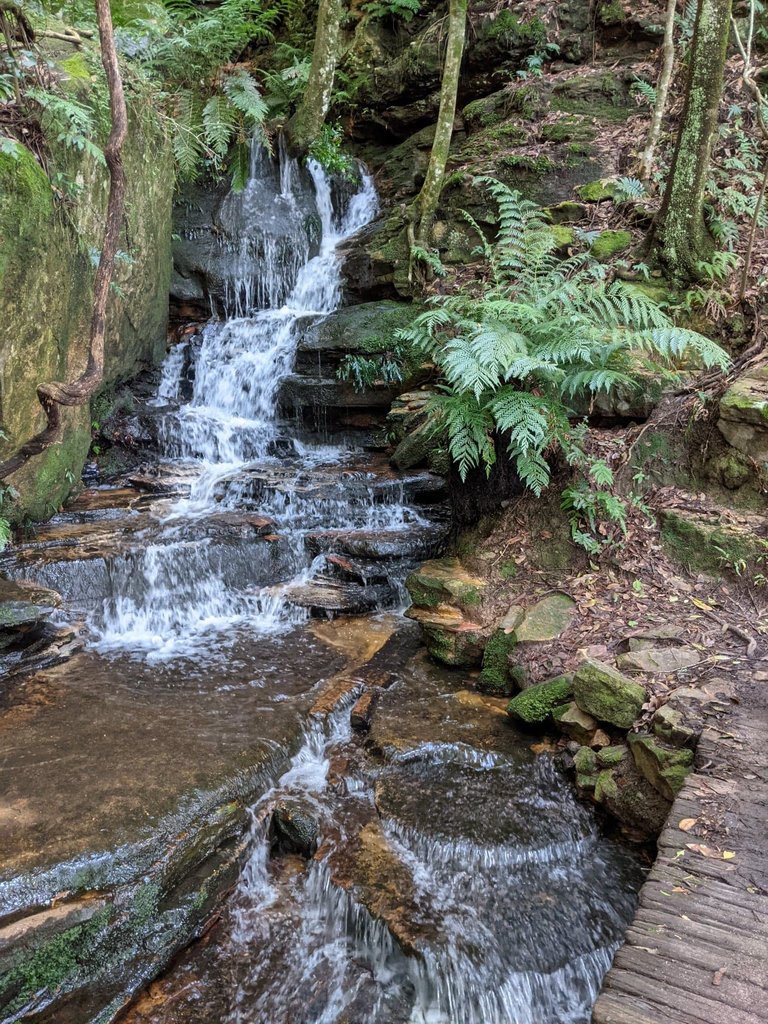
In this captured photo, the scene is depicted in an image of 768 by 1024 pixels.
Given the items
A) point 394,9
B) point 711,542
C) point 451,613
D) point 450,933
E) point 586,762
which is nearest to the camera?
point 450,933

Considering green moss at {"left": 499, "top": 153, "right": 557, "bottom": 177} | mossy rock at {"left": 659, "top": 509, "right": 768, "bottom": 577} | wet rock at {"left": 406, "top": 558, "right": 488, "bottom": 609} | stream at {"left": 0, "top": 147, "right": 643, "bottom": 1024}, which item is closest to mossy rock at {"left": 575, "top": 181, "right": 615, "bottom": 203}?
green moss at {"left": 499, "top": 153, "right": 557, "bottom": 177}

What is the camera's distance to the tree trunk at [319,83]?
11.0 m

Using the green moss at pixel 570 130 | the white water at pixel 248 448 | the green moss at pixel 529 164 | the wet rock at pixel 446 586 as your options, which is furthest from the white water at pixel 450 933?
the green moss at pixel 570 130

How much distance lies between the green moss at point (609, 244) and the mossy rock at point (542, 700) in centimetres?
450

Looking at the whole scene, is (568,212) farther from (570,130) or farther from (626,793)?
(626,793)

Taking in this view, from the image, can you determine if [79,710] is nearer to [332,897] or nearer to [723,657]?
[332,897]

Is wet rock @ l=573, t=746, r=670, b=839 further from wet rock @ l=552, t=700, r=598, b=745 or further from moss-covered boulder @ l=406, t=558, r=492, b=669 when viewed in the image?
moss-covered boulder @ l=406, t=558, r=492, b=669

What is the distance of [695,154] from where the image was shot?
219 inches

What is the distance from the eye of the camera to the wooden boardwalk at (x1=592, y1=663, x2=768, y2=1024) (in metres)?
1.91

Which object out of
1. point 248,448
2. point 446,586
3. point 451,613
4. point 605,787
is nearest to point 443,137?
point 248,448

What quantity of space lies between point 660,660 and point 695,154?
4.48 metres

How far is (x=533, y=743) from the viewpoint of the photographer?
3975mm

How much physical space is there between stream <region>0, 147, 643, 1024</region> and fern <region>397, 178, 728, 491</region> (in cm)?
181

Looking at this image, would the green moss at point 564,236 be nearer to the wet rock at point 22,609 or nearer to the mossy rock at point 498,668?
the mossy rock at point 498,668
